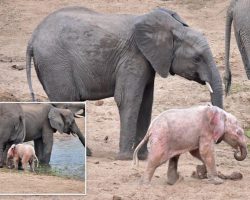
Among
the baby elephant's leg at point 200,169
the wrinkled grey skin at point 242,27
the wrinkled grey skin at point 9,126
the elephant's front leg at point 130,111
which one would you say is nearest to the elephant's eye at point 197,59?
the elephant's front leg at point 130,111

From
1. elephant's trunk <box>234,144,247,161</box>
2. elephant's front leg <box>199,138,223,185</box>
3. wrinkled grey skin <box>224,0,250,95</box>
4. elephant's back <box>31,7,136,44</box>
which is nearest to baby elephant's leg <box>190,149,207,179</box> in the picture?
→ elephant's front leg <box>199,138,223,185</box>

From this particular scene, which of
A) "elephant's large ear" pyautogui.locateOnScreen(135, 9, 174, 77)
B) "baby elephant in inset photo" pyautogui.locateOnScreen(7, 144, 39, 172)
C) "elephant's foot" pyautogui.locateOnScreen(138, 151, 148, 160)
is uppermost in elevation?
"elephant's large ear" pyautogui.locateOnScreen(135, 9, 174, 77)

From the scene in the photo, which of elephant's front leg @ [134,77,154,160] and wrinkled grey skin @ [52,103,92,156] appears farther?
elephant's front leg @ [134,77,154,160]

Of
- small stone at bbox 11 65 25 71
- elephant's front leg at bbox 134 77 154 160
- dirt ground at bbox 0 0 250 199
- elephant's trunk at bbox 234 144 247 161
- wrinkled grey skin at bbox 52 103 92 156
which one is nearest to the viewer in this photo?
wrinkled grey skin at bbox 52 103 92 156

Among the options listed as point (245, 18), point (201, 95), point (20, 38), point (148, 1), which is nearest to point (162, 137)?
point (245, 18)

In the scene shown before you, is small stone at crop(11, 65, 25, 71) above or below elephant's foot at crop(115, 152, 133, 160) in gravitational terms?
above

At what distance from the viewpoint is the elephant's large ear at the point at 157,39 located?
28.2 ft

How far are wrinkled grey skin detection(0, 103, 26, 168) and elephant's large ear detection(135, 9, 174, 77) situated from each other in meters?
1.92

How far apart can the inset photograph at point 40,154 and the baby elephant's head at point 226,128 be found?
103 cm

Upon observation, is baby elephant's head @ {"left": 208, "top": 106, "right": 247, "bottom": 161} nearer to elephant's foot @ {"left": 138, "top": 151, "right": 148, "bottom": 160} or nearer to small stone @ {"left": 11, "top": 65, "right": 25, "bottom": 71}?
elephant's foot @ {"left": 138, "top": 151, "right": 148, "bottom": 160}

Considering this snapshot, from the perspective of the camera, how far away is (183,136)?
7.31 m

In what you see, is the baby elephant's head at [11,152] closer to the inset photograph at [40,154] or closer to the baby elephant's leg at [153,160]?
the inset photograph at [40,154]

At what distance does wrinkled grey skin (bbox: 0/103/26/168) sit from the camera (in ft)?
21.9

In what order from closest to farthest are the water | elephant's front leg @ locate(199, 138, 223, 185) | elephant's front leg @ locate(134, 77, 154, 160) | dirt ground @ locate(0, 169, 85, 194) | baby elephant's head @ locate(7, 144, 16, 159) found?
dirt ground @ locate(0, 169, 85, 194) < the water < baby elephant's head @ locate(7, 144, 16, 159) < elephant's front leg @ locate(199, 138, 223, 185) < elephant's front leg @ locate(134, 77, 154, 160)
